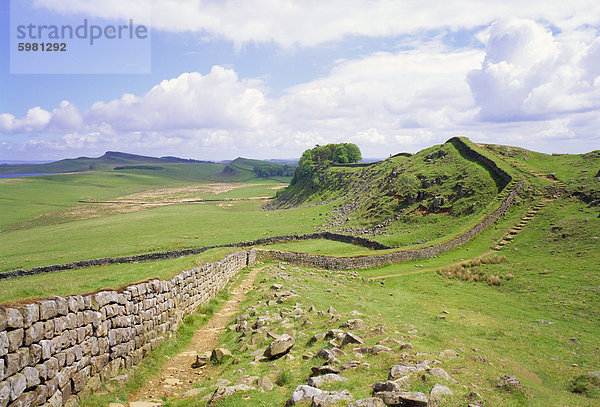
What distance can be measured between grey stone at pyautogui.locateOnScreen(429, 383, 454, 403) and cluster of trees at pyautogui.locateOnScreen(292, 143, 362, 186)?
409ft

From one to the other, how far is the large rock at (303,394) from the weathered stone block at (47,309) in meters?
7.06

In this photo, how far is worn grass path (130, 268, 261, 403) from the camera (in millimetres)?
11875

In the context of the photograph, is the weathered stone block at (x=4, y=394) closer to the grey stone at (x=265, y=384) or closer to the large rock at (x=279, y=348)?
the grey stone at (x=265, y=384)

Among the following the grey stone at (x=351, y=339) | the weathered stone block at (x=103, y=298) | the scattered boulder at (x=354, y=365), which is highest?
the weathered stone block at (x=103, y=298)

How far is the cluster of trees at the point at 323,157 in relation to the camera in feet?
452

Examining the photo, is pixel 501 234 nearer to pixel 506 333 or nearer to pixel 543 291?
pixel 543 291

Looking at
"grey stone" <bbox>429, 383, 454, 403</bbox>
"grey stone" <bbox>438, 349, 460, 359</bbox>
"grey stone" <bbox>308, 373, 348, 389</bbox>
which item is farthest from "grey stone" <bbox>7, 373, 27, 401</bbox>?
"grey stone" <bbox>438, 349, 460, 359</bbox>

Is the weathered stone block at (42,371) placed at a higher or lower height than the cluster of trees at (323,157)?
lower

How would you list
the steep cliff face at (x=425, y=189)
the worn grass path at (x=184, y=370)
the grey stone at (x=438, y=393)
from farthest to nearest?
the steep cliff face at (x=425, y=189)
the worn grass path at (x=184, y=370)
the grey stone at (x=438, y=393)

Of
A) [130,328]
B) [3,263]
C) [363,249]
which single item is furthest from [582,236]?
[3,263]

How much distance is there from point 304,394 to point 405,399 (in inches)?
105

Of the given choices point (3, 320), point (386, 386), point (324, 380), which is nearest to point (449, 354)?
point (386, 386)

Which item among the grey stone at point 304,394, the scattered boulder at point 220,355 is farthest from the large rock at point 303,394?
the scattered boulder at point 220,355

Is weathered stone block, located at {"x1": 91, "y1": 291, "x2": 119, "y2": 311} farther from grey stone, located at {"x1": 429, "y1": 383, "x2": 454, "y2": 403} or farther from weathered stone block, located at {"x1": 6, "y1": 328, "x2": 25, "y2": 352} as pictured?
grey stone, located at {"x1": 429, "y1": 383, "x2": 454, "y2": 403}
